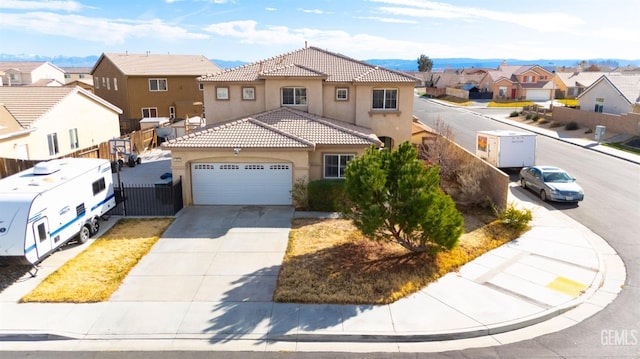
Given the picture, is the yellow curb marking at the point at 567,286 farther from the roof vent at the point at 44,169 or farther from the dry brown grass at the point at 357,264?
the roof vent at the point at 44,169

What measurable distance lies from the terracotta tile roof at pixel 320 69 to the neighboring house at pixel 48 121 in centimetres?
991

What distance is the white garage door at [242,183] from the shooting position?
21.3 meters

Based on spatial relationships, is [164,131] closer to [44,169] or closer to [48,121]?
[48,121]

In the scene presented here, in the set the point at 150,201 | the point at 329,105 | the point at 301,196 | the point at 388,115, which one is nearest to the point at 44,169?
A: the point at 150,201

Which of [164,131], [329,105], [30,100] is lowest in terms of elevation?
[164,131]

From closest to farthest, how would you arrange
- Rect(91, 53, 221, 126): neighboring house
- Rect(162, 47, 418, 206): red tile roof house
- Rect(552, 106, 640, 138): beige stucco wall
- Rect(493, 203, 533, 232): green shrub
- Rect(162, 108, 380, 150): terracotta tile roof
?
1. Rect(493, 203, 533, 232): green shrub
2. Rect(162, 108, 380, 150): terracotta tile roof
3. Rect(162, 47, 418, 206): red tile roof house
4. Rect(552, 106, 640, 138): beige stucco wall
5. Rect(91, 53, 221, 126): neighboring house

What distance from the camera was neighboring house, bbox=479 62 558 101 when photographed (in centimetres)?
7956

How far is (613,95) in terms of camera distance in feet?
155

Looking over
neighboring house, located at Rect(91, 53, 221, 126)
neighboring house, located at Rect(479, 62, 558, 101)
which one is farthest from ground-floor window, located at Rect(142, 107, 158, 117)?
neighboring house, located at Rect(479, 62, 558, 101)

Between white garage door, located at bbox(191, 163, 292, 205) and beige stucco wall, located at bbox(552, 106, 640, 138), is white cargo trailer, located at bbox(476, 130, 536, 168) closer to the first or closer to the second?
white garage door, located at bbox(191, 163, 292, 205)

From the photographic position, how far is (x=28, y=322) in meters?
11.6

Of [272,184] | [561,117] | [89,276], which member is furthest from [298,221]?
[561,117]

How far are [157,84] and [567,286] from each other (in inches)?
1756

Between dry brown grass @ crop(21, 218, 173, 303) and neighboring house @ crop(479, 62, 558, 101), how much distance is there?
76.4 m
